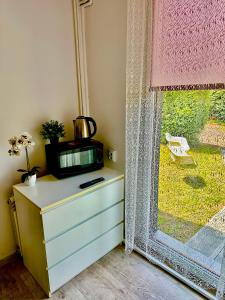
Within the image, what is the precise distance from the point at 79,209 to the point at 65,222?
0.13 meters

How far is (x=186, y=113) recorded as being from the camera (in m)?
1.33

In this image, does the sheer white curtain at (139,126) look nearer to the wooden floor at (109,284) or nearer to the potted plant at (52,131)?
the wooden floor at (109,284)

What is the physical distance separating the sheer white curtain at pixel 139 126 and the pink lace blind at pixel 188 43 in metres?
0.08

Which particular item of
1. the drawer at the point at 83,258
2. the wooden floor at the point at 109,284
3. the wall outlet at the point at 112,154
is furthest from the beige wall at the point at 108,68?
the wooden floor at the point at 109,284

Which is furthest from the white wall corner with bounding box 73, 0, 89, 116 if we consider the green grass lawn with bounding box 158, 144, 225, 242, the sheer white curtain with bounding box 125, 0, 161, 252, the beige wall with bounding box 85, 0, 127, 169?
the green grass lawn with bounding box 158, 144, 225, 242

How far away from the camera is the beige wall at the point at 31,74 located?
1520mm

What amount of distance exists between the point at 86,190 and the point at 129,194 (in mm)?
387

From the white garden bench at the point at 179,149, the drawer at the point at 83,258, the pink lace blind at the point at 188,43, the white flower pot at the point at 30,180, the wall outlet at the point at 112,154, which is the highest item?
the pink lace blind at the point at 188,43

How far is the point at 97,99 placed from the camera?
1.90 metres

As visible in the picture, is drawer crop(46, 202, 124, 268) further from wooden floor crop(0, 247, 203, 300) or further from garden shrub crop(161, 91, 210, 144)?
garden shrub crop(161, 91, 210, 144)

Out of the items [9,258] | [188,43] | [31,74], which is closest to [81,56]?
[31,74]

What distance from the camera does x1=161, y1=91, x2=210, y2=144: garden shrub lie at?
1.25 meters

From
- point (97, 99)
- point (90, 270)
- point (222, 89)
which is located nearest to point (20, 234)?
point (90, 270)

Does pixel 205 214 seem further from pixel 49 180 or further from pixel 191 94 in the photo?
pixel 49 180
